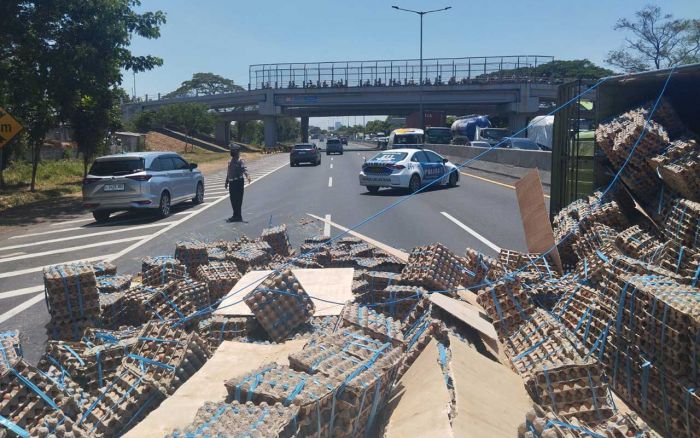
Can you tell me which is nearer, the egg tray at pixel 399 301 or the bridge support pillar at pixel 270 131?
the egg tray at pixel 399 301

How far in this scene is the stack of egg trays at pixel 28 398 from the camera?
393 centimetres

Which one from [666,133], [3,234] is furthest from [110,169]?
[666,133]

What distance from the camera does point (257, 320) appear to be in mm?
5770

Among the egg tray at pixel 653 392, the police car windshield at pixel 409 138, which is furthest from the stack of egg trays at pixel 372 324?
the police car windshield at pixel 409 138

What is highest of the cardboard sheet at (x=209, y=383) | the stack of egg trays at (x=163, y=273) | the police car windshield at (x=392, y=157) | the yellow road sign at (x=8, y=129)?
the yellow road sign at (x=8, y=129)

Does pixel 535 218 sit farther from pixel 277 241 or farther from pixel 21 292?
pixel 21 292

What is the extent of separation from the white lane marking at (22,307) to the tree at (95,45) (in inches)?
529

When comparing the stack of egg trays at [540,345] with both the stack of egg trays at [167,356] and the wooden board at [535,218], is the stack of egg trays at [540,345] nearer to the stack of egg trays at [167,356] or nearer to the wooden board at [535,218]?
the wooden board at [535,218]

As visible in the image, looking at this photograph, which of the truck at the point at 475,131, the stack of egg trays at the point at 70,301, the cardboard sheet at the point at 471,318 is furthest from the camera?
the truck at the point at 475,131

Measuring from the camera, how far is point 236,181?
51.0ft

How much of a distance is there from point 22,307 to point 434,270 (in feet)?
17.4

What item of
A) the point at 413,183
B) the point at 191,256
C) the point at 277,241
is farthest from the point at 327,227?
the point at 413,183

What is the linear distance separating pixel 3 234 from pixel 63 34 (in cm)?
851

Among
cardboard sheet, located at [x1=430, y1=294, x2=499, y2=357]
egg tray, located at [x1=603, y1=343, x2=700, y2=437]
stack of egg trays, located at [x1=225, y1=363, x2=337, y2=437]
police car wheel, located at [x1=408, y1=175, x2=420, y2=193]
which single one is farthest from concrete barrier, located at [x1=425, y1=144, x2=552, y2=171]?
stack of egg trays, located at [x1=225, y1=363, x2=337, y2=437]
